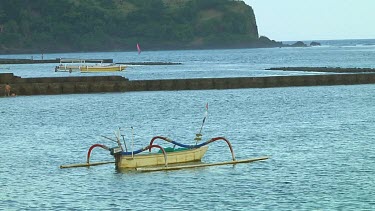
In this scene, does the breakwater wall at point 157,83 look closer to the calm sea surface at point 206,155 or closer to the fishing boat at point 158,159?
the calm sea surface at point 206,155

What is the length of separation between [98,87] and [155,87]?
733 cm

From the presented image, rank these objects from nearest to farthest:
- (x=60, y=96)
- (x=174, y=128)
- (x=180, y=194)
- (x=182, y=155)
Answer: (x=180, y=194)
(x=182, y=155)
(x=174, y=128)
(x=60, y=96)

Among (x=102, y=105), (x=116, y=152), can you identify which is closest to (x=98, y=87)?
(x=102, y=105)

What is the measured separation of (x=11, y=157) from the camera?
5831 centimetres

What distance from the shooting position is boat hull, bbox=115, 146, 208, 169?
2003 inches

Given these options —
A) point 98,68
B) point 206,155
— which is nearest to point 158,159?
point 206,155

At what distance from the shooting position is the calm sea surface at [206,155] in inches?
1693

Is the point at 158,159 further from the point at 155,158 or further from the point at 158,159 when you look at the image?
the point at 155,158

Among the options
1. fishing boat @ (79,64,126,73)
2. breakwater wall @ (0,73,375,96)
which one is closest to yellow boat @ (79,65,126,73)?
fishing boat @ (79,64,126,73)

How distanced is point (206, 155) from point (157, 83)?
6623 cm

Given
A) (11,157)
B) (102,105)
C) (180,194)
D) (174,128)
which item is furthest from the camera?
(102,105)

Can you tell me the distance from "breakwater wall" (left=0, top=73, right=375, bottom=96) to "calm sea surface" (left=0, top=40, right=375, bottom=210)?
10433mm

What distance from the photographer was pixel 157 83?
12306 cm

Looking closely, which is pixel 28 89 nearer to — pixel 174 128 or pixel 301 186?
pixel 174 128
